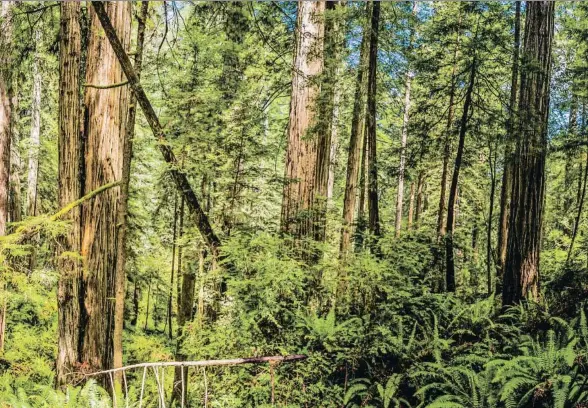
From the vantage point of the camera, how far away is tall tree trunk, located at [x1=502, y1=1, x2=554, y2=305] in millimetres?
5953

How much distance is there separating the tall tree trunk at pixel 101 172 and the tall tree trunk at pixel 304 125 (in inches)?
87.5

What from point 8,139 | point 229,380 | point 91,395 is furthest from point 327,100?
point 8,139

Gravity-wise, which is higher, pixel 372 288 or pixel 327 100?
pixel 327 100

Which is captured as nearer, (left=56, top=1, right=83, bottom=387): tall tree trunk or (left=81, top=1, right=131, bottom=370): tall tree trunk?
(left=56, top=1, right=83, bottom=387): tall tree trunk

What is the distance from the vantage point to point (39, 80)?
1400 cm

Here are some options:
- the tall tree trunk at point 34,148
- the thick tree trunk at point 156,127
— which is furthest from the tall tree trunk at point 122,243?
the tall tree trunk at point 34,148

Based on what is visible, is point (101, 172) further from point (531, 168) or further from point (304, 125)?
point (531, 168)

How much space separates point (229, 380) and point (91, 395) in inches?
49.4

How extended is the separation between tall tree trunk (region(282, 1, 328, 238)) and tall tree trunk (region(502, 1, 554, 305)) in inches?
114

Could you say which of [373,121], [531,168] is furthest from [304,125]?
[531,168]

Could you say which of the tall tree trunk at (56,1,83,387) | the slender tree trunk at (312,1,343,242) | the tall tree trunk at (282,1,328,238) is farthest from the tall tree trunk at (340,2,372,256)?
the tall tree trunk at (56,1,83,387)

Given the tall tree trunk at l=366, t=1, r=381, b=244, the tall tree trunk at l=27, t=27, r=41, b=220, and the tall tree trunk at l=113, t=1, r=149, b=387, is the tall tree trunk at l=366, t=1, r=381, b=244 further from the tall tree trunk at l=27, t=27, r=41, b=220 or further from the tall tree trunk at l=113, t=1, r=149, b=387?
the tall tree trunk at l=27, t=27, r=41, b=220

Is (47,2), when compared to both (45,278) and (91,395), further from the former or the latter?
(91,395)

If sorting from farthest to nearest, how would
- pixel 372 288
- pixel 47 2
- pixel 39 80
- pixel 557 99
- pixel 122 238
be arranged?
pixel 39 80 < pixel 557 99 < pixel 47 2 < pixel 372 288 < pixel 122 238
